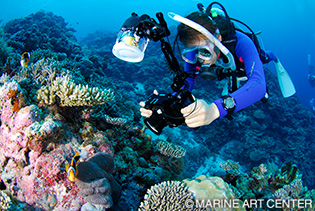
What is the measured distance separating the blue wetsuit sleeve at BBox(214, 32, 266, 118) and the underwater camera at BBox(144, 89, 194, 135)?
0.46 metres

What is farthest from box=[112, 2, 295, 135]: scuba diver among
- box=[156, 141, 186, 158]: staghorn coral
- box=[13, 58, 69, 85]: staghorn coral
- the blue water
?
the blue water

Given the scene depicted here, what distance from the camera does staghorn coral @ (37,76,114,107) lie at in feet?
10.6

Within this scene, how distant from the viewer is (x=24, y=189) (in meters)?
2.60

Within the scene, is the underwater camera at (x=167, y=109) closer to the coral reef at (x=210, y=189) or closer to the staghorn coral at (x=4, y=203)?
the coral reef at (x=210, y=189)

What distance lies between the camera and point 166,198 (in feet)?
9.18

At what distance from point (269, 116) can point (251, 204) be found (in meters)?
9.08

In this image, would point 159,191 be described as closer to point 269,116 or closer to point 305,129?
point 269,116

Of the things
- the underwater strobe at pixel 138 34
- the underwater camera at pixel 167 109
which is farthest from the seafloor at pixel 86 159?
the underwater strobe at pixel 138 34

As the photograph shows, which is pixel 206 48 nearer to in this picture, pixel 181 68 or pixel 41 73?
pixel 181 68

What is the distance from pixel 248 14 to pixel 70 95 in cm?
11267

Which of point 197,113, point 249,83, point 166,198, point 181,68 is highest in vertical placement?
point 249,83

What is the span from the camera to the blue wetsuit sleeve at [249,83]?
1808 millimetres

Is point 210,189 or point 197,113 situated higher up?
point 197,113

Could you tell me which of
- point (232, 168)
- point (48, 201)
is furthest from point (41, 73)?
point (232, 168)
